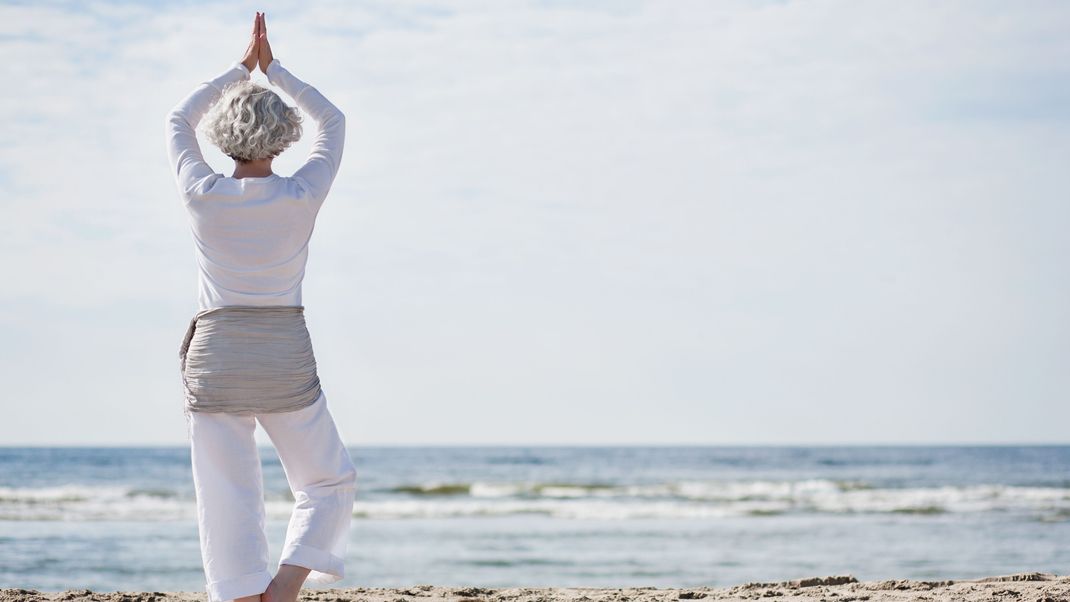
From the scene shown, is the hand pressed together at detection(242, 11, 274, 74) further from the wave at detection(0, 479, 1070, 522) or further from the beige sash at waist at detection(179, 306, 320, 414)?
the wave at detection(0, 479, 1070, 522)

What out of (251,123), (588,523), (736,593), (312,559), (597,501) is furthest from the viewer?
(597,501)

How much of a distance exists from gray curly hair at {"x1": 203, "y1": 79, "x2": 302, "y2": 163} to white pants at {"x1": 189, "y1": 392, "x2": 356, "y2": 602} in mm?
662

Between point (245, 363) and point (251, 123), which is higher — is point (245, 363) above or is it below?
below

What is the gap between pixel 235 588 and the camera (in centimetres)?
266

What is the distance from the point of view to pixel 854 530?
12.2m

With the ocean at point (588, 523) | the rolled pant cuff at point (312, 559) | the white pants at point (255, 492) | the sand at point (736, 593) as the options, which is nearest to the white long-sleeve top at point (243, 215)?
the white pants at point (255, 492)

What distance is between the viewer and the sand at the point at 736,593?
468cm

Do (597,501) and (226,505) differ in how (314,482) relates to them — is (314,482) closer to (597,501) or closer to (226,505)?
(226,505)

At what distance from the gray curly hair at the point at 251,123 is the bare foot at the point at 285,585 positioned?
1056 mm

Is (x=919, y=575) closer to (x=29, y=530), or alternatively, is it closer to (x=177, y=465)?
(x=29, y=530)

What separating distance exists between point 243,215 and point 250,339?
308 millimetres

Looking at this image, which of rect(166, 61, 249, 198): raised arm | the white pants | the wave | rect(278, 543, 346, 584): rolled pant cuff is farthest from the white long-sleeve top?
the wave

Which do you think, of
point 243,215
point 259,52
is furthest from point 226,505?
point 259,52

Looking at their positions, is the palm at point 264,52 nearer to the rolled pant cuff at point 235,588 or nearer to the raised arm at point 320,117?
the raised arm at point 320,117
